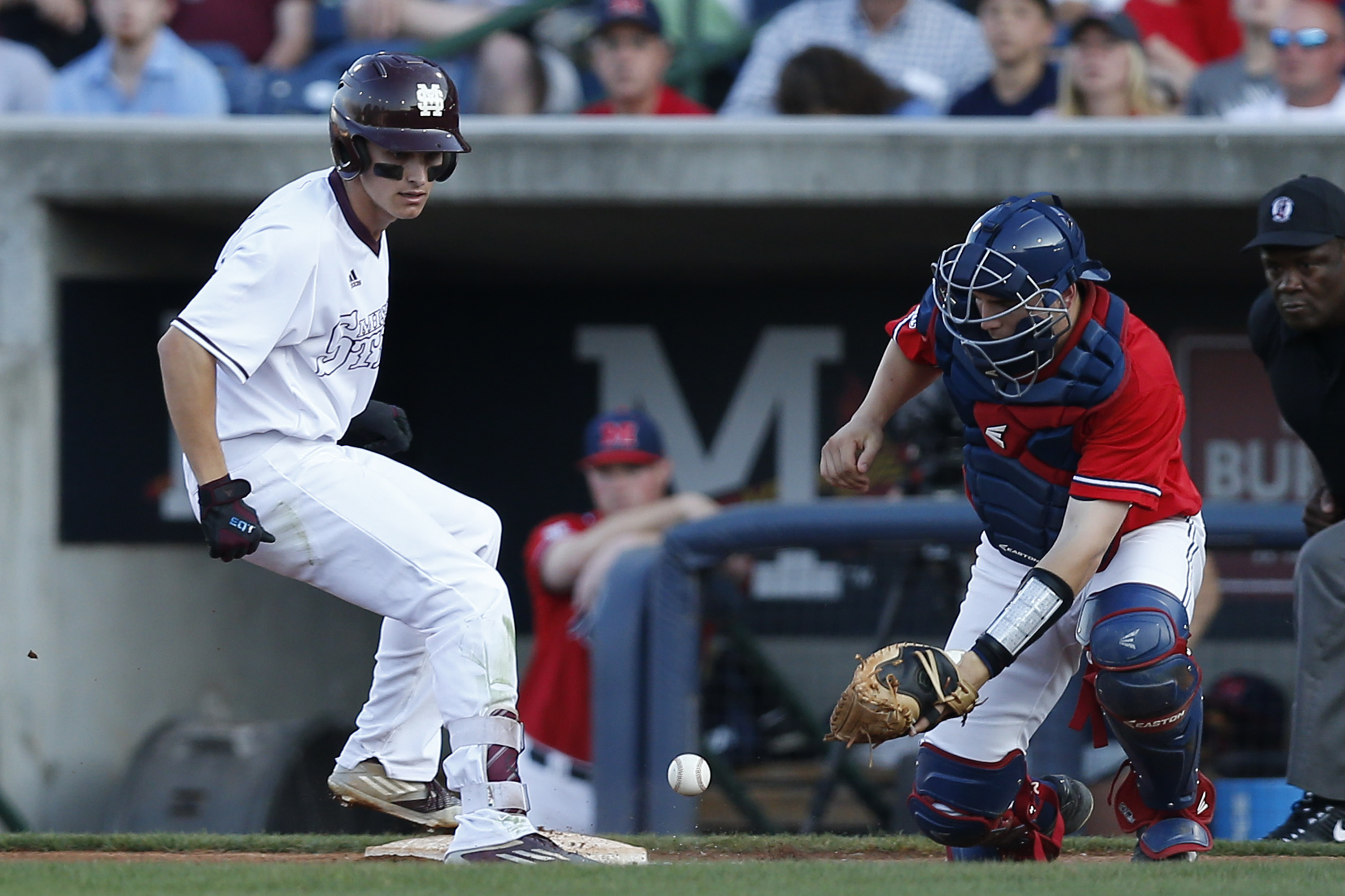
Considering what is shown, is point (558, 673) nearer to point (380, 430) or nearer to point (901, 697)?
point (380, 430)

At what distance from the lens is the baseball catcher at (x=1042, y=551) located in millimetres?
3777

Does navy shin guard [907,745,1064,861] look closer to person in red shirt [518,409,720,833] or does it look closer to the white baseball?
the white baseball

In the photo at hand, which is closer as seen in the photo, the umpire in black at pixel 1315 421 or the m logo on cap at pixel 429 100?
the m logo on cap at pixel 429 100

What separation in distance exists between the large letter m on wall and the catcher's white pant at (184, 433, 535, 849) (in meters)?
5.29

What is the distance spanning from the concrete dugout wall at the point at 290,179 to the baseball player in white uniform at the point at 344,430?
10.9ft

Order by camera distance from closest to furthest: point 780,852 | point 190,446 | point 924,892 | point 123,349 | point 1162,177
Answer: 1. point 924,892
2. point 190,446
3. point 780,852
4. point 1162,177
5. point 123,349

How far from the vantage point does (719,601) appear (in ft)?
24.6

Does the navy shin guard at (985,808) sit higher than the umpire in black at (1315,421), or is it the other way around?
the umpire in black at (1315,421)

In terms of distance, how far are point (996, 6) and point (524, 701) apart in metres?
3.47

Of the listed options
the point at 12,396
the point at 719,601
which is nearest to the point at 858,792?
the point at 719,601

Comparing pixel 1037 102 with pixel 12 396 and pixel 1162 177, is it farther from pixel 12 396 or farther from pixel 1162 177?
pixel 12 396

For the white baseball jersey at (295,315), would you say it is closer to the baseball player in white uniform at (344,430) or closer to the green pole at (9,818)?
the baseball player in white uniform at (344,430)

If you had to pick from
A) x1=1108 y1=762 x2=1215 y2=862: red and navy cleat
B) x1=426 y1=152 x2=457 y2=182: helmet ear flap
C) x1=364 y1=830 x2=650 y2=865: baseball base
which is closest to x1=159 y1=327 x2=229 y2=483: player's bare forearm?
x1=426 y1=152 x2=457 y2=182: helmet ear flap

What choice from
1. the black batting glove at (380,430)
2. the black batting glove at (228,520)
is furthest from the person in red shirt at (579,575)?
the black batting glove at (228,520)
